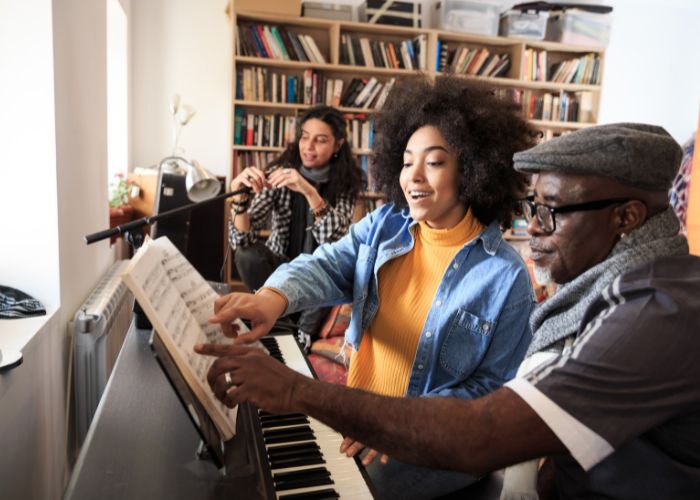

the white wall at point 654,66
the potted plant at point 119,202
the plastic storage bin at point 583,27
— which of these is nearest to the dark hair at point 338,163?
the potted plant at point 119,202

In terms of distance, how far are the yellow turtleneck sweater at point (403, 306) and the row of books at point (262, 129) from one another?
3261 mm

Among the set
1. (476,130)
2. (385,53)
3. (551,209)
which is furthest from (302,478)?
(385,53)

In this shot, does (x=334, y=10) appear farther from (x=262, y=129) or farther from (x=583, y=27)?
(x=583, y=27)

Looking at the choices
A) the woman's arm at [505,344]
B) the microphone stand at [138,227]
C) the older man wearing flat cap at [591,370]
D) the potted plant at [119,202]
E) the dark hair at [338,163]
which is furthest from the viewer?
the potted plant at [119,202]

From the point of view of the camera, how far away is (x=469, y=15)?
4711 millimetres

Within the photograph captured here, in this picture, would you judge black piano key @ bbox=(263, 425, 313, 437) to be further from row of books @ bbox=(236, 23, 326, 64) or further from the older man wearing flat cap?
row of books @ bbox=(236, 23, 326, 64)

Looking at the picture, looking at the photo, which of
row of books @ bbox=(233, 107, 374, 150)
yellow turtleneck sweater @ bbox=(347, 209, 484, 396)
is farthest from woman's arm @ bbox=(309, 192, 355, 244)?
row of books @ bbox=(233, 107, 374, 150)

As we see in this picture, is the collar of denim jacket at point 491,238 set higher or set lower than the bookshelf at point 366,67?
lower

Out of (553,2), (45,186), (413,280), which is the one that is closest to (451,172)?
(413,280)

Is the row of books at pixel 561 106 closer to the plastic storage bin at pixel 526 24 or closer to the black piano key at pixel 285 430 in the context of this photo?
the plastic storage bin at pixel 526 24

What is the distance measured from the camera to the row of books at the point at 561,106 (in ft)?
16.5

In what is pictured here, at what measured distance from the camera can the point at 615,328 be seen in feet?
2.41

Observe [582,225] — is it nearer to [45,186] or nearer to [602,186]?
[602,186]

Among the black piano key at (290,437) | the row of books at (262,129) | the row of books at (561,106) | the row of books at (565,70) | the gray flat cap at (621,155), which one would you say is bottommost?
the black piano key at (290,437)
